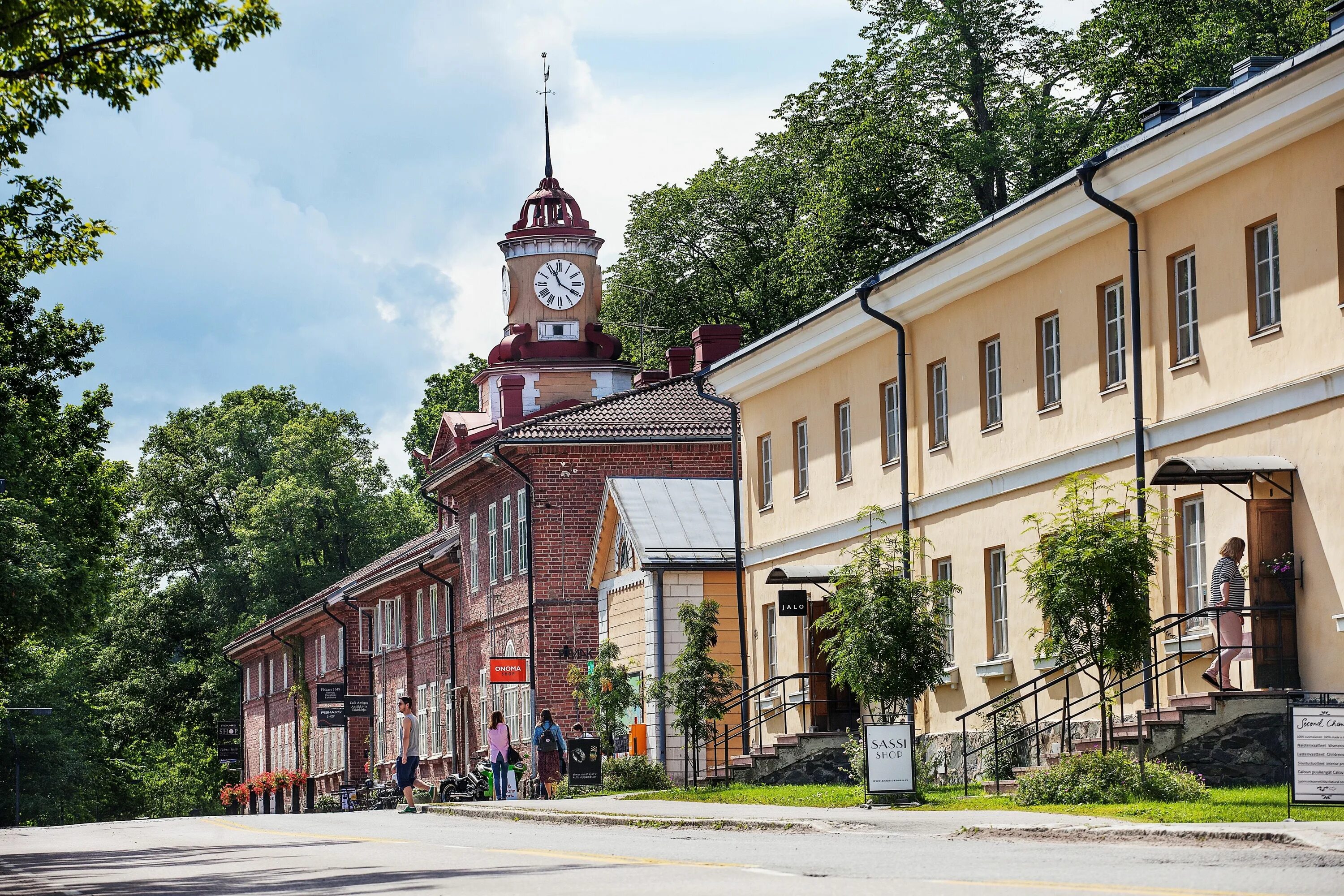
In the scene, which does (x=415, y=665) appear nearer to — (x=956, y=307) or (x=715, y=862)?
(x=956, y=307)

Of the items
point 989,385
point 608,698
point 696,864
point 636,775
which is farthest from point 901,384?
point 696,864

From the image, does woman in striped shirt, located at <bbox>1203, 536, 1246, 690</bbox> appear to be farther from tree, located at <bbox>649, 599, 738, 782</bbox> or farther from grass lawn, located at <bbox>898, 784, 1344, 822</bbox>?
tree, located at <bbox>649, 599, 738, 782</bbox>

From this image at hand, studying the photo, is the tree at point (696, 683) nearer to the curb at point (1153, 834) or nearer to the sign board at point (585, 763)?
the sign board at point (585, 763)

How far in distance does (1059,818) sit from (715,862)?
414cm

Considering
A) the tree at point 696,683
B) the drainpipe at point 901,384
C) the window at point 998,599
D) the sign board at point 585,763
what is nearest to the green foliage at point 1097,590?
the window at point 998,599

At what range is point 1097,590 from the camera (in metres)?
20.1

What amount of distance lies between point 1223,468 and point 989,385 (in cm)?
727

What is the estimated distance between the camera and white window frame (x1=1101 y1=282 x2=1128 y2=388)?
24.4 m

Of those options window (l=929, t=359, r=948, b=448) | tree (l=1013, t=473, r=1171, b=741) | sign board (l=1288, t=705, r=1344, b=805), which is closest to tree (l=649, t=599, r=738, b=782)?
window (l=929, t=359, r=948, b=448)

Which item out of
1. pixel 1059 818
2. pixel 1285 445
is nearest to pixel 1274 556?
pixel 1285 445

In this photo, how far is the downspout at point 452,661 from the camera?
5259 centimetres

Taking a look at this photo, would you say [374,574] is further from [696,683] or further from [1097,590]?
[1097,590]

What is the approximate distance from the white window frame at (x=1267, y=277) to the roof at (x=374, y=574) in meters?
33.0

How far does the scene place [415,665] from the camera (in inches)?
2286
